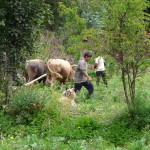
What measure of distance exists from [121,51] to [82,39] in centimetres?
109

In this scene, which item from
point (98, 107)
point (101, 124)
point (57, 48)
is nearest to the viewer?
point (101, 124)

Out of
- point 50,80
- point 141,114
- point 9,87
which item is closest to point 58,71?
point 50,80

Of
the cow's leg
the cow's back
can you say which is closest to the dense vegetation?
the cow's leg

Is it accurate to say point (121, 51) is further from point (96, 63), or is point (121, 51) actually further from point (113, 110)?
point (96, 63)

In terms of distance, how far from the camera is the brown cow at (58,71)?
15336mm

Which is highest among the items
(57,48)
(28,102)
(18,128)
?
(57,48)

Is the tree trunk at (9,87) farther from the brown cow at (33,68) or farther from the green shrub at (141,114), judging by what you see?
the brown cow at (33,68)

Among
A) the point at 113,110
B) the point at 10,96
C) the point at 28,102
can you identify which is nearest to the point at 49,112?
the point at 28,102

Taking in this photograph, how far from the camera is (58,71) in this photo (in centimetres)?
1556

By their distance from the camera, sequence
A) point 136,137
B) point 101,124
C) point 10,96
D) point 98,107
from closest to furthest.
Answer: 1. point 136,137
2. point 101,124
3. point 10,96
4. point 98,107

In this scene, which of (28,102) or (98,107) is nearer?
(28,102)

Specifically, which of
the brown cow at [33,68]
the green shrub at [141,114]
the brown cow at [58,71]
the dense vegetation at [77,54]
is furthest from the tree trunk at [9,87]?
the brown cow at [33,68]

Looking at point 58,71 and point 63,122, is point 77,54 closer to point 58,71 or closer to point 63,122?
point 63,122

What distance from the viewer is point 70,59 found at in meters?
22.9
